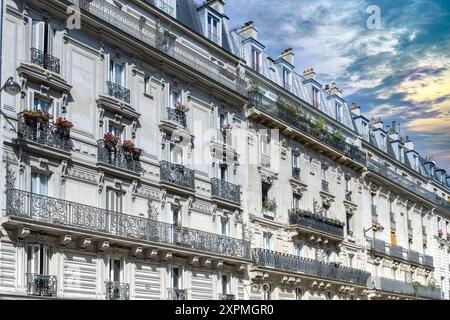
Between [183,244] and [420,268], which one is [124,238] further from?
[420,268]

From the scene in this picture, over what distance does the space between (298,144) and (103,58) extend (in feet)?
35.7

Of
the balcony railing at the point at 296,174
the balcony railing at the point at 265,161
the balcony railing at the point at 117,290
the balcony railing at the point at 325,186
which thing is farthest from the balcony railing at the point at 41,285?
the balcony railing at the point at 325,186

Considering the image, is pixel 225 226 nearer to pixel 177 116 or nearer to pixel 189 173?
pixel 189 173

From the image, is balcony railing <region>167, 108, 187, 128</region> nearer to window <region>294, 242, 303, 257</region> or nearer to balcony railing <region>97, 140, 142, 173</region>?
balcony railing <region>97, 140, 142, 173</region>

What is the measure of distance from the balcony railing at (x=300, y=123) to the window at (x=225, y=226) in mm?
4352

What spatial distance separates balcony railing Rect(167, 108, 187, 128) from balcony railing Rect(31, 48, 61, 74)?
15.3 feet

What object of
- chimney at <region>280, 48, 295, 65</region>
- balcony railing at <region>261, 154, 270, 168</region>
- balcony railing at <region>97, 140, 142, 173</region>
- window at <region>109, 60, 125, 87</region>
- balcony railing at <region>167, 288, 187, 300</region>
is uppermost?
chimney at <region>280, 48, 295, 65</region>

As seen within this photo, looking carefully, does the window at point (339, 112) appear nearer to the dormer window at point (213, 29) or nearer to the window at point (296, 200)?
the window at point (296, 200)

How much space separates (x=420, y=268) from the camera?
30.9 m

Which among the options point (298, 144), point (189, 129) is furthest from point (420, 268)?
point (189, 129)

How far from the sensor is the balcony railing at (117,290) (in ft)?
60.1

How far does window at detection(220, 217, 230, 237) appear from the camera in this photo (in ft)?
77.1

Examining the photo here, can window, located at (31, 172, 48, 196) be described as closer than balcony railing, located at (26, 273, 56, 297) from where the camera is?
No

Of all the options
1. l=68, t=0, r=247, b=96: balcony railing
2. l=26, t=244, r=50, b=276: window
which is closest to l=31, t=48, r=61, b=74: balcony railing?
l=68, t=0, r=247, b=96: balcony railing
